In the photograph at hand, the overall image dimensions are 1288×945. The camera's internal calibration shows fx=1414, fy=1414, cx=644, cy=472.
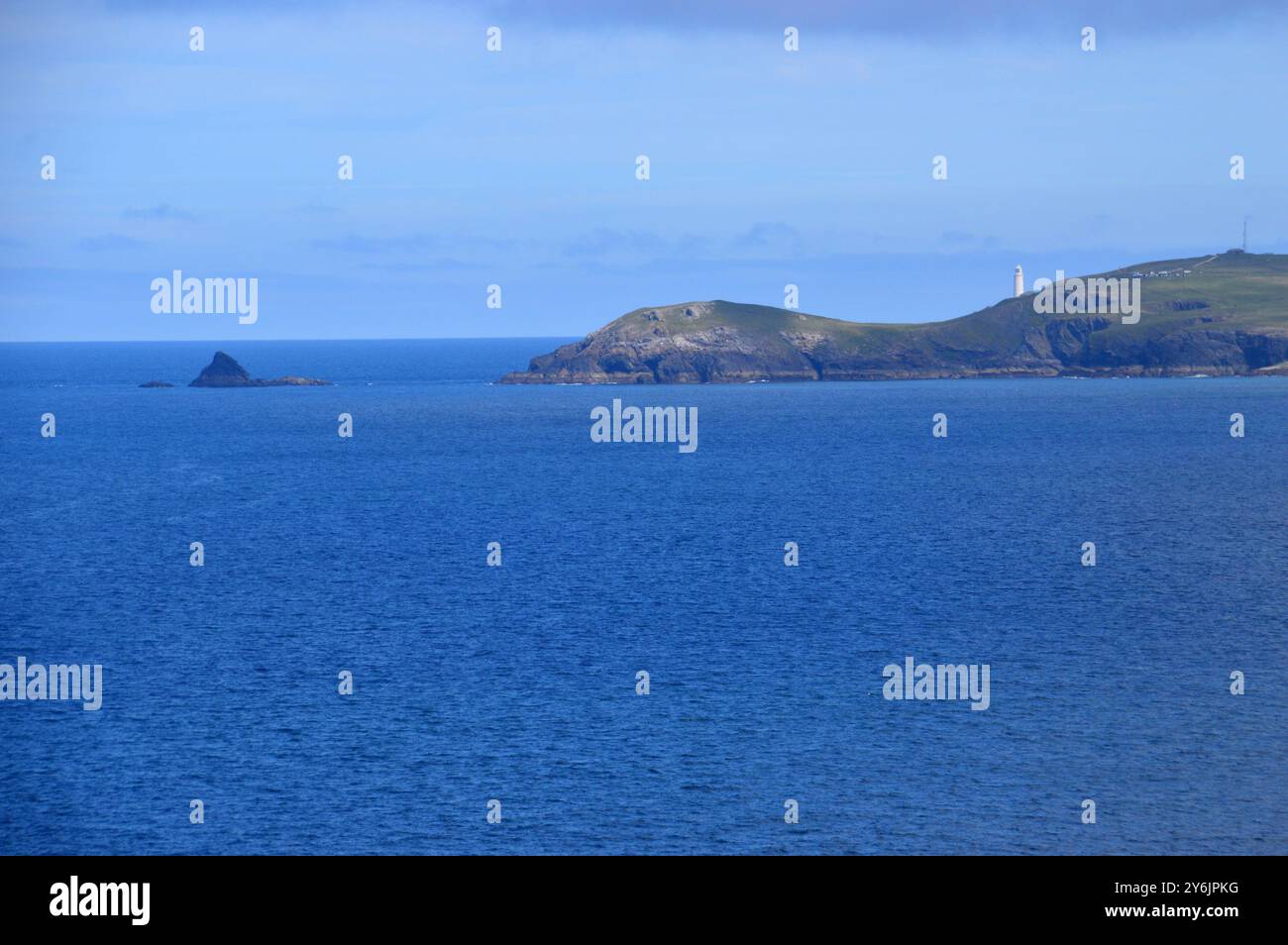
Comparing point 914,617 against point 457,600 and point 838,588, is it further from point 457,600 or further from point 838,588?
point 457,600

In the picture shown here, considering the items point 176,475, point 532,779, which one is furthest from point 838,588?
point 176,475

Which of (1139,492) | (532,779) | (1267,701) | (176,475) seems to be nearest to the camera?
(532,779)

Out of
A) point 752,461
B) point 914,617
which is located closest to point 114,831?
point 914,617
